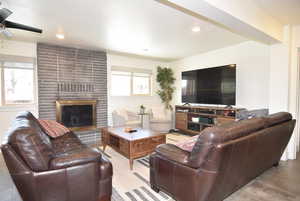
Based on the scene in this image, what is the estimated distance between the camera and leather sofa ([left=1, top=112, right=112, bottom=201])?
54.5 inches

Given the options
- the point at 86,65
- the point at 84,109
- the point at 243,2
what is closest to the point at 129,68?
the point at 86,65

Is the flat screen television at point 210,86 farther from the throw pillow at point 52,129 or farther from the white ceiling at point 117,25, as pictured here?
the throw pillow at point 52,129

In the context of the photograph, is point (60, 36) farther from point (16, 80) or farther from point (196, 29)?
point (196, 29)

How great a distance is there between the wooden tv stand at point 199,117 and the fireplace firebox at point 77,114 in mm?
2615

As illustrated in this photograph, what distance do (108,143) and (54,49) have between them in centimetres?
282

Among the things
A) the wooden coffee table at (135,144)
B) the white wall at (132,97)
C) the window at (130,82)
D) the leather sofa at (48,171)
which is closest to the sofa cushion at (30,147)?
the leather sofa at (48,171)

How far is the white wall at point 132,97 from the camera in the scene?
5039 mm

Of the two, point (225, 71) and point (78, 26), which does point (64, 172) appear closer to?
point (78, 26)

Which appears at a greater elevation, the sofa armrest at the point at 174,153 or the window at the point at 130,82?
the window at the point at 130,82

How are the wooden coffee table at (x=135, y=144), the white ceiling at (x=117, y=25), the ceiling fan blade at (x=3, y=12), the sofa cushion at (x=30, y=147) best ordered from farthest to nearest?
the wooden coffee table at (x=135, y=144)
the white ceiling at (x=117, y=25)
the ceiling fan blade at (x=3, y=12)
the sofa cushion at (x=30, y=147)

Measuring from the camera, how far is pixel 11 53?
12.3ft

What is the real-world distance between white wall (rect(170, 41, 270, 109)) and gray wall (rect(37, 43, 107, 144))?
3394 mm

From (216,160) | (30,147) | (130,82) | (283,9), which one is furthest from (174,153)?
(130,82)

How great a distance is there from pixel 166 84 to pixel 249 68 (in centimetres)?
270
